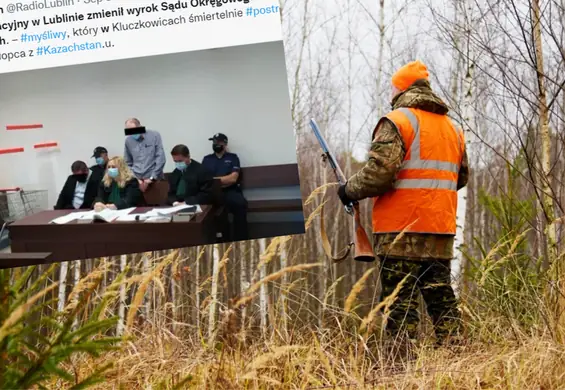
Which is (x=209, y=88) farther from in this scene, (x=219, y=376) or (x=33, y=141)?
(x=219, y=376)

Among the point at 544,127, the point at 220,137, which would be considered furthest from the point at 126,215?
the point at 544,127

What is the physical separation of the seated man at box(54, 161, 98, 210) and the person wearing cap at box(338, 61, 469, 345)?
152 centimetres

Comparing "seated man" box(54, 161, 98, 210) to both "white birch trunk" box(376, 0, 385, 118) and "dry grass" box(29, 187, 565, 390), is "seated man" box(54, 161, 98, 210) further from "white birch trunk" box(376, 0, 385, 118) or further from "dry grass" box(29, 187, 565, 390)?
"white birch trunk" box(376, 0, 385, 118)

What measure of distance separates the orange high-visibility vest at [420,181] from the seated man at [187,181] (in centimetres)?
112

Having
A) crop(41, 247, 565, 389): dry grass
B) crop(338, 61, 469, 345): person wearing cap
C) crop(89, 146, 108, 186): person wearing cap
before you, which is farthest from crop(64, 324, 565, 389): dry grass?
crop(89, 146, 108, 186): person wearing cap

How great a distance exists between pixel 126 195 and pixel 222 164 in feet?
2.05

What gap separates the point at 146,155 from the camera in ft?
14.6

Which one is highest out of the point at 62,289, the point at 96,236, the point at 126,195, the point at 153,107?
the point at 153,107

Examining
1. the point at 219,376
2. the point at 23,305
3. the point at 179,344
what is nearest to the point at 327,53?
the point at 179,344

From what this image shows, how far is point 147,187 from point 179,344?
1.13 meters

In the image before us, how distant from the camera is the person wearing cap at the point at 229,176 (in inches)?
177

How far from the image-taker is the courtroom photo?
4270 mm

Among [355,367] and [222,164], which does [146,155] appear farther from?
[355,367]

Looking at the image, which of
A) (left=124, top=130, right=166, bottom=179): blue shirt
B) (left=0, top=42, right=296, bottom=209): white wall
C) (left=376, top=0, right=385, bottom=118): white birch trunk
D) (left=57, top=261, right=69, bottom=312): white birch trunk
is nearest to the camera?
(left=0, top=42, right=296, bottom=209): white wall
